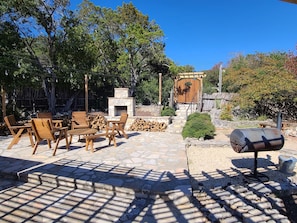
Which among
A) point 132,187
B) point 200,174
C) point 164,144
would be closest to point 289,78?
point 164,144

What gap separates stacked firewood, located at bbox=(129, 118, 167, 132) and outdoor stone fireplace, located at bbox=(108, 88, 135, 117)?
2.88 ft

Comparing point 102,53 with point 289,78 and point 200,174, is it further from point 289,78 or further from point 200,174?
point 200,174

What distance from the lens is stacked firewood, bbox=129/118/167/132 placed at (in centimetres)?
789

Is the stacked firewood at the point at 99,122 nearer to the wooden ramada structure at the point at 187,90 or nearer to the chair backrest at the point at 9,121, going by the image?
the chair backrest at the point at 9,121

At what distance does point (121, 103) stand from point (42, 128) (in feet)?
16.2

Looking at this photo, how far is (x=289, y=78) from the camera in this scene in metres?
8.10

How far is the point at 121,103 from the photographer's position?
8.97m

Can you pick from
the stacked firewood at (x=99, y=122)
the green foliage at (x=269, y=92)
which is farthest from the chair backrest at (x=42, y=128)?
the green foliage at (x=269, y=92)

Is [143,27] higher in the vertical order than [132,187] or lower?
higher

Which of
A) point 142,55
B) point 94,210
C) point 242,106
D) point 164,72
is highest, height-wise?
point 142,55

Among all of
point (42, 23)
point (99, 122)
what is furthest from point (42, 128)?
point (42, 23)

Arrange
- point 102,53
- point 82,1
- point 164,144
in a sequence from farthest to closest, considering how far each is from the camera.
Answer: point 82,1 → point 102,53 → point 164,144

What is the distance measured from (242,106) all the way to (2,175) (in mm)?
8787

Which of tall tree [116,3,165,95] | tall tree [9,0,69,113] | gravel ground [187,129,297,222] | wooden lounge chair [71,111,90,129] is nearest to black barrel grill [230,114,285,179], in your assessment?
gravel ground [187,129,297,222]
